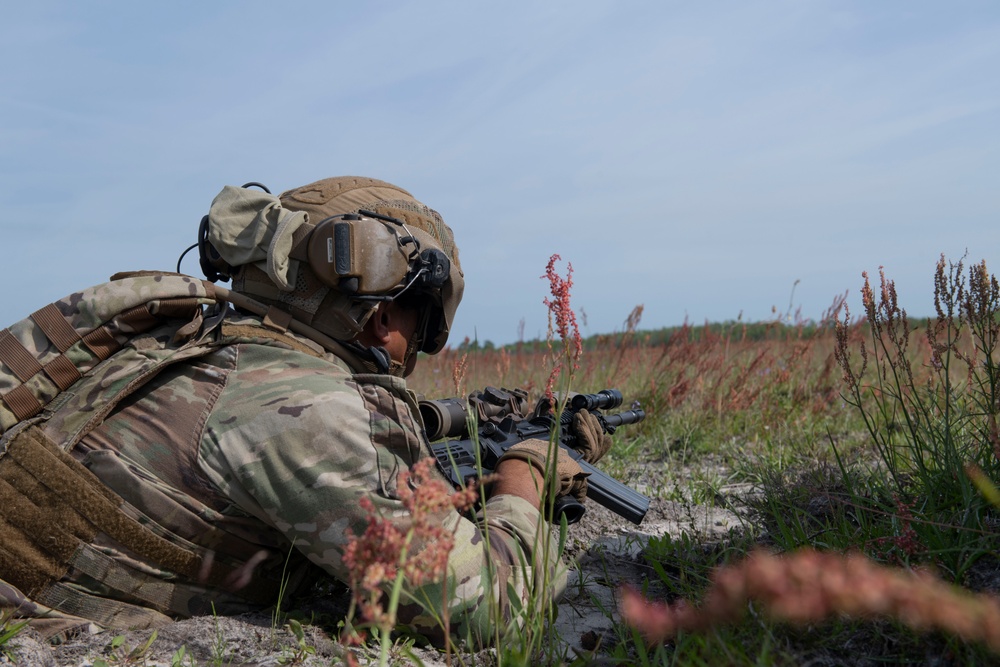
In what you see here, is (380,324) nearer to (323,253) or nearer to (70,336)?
(323,253)

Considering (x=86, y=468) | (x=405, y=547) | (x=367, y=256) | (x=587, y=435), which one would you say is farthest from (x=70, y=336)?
(x=587, y=435)

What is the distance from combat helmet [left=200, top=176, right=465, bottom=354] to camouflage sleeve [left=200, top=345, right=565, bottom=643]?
14.6 inches

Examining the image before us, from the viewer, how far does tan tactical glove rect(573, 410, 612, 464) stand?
351cm

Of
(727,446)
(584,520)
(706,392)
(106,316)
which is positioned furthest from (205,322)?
(706,392)

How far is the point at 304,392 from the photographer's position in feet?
7.93

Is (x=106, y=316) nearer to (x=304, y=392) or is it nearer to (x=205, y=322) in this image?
(x=205, y=322)

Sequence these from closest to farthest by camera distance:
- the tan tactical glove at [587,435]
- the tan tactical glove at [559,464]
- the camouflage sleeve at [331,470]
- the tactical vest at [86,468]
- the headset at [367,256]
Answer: the camouflage sleeve at [331,470] → the tactical vest at [86,468] → the headset at [367,256] → the tan tactical glove at [559,464] → the tan tactical glove at [587,435]

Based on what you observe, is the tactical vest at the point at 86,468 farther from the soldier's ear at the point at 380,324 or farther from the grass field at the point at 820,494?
the grass field at the point at 820,494

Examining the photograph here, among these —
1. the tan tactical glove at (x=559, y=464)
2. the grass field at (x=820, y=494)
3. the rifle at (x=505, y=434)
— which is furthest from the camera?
the rifle at (x=505, y=434)

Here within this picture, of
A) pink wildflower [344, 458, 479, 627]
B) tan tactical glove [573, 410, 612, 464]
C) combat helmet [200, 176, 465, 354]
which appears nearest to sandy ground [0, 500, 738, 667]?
tan tactical glove [573, 410, 612, 464]

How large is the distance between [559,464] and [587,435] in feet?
1.89

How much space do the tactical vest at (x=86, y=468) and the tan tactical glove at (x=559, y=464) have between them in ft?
2.83

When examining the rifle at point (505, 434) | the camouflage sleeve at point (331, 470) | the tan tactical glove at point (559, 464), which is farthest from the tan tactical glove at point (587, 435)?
the camouflage sleeve at point (331, 470)

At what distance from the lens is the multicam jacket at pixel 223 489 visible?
2361 mm
